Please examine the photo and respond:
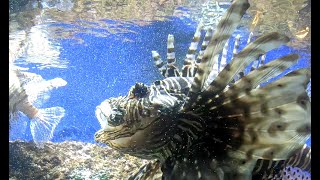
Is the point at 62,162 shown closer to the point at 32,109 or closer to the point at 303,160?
the point at 32,109

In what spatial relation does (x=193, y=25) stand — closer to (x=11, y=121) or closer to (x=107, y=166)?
(x=107, y=166)

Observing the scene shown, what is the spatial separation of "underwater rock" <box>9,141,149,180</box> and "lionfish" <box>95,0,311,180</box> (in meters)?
1.61

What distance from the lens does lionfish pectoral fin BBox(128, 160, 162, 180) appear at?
7.83 feet

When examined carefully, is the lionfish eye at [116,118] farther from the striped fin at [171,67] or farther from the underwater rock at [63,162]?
the underwater rock at [63,162]

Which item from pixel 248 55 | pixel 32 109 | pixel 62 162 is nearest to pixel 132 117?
pixel 248 55

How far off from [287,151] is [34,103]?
3435 millimetres

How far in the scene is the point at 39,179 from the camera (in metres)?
3.98

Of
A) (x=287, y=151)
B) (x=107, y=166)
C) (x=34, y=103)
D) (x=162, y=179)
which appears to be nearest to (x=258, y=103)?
(x=287, y=151)

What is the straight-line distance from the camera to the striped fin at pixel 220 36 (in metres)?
1.86

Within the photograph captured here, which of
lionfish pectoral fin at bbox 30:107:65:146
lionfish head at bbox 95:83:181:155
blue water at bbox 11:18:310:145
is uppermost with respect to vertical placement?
blue water at bbox 11:18:310:145

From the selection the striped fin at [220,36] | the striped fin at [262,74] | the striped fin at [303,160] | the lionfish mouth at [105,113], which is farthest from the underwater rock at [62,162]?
the striped fin at [262,74]

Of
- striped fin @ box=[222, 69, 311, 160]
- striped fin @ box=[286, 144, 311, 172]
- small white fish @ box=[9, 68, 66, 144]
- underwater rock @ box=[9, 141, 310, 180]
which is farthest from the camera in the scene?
small white fish @ box=[9, 68, 66, 144]

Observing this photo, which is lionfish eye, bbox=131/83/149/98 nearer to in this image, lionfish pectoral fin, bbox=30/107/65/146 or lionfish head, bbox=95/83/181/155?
lionfish head, bbox=95/83/181/155

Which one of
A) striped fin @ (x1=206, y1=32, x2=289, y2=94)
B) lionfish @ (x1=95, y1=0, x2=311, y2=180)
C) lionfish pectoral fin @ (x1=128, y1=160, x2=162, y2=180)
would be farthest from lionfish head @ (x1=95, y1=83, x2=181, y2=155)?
striped fin @ (x1=206, y1=32, x2=289, y2=94)
